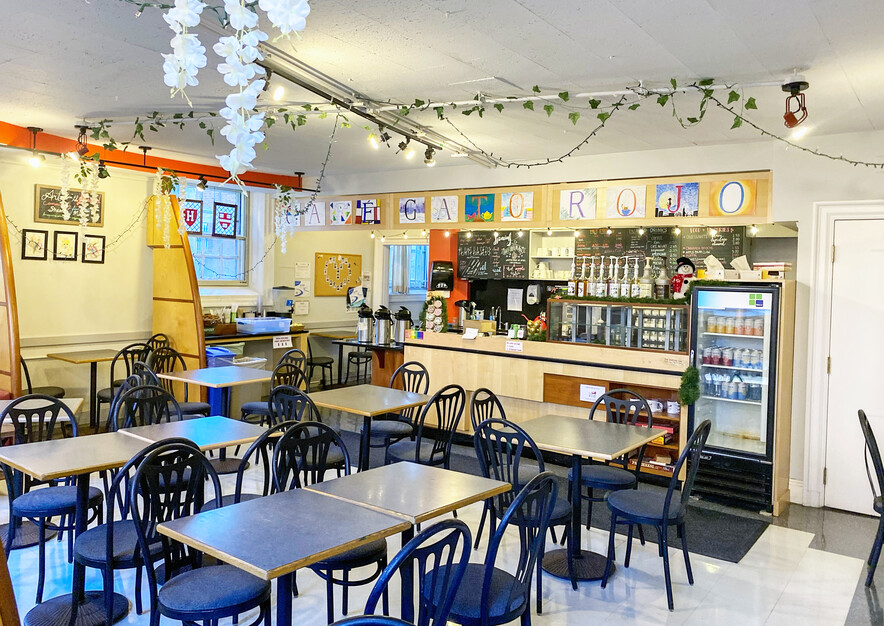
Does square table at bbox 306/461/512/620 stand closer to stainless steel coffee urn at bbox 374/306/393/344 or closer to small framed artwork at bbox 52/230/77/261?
stainless steel coffee urn at bbox 374/306/393/344

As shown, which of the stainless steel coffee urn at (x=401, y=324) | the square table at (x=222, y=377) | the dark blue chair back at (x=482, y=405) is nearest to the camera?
the dark blue chair back at (x=482, y=405)

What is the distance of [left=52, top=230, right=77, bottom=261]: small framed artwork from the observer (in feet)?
22.6

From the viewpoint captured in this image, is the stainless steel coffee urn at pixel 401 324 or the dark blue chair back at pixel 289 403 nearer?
the dark blue chair back at pixel 289 403

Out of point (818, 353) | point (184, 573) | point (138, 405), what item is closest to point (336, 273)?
point (138, 405)

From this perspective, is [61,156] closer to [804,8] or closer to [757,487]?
[804,8]

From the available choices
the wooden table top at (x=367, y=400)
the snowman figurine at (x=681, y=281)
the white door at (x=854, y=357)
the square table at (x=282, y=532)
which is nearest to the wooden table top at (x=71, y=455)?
the square table at (x=282, y=532)

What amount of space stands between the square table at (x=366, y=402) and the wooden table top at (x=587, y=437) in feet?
3.18

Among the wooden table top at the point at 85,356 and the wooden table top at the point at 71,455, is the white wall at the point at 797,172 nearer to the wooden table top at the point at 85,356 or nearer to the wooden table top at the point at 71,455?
the wooden table top at the point at 71,455

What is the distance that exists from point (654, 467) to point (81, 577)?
4.25 m

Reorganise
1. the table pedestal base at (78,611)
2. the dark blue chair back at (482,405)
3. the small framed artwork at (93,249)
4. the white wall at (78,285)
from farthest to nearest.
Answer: the small framed artwork at (93,249)
the white wall at (78,285)
the dark blue chair back at (482,405)
the table pedestal base at (78,611)

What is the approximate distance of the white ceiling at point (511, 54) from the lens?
10.1 ft

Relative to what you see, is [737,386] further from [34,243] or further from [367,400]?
[34,243]

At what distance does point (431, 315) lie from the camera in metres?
7.14

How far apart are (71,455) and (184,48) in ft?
7.85
